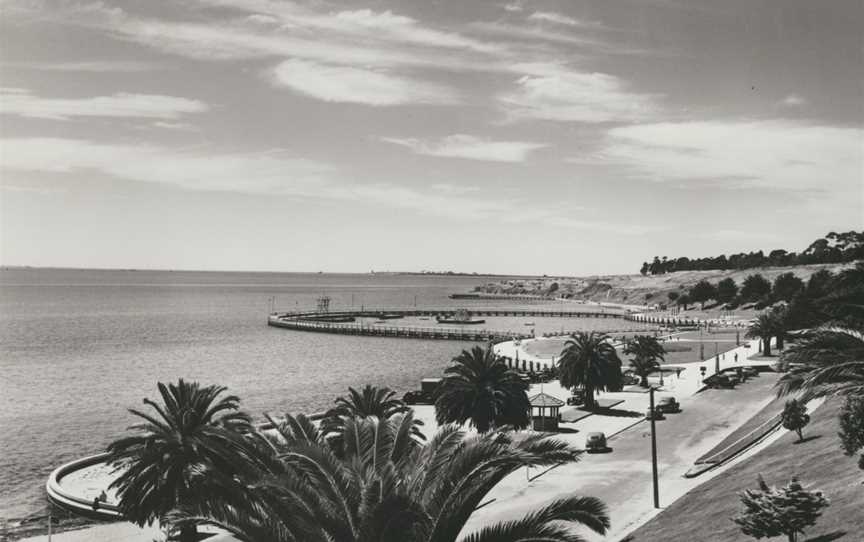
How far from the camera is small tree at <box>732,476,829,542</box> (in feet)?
57.0

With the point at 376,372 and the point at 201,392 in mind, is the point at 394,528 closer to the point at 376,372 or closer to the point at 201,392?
the point at 201,392

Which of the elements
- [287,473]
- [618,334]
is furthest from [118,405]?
[618,334]

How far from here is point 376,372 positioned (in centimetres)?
9112

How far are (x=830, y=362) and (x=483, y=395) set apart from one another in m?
23.1

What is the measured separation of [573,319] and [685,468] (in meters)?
152

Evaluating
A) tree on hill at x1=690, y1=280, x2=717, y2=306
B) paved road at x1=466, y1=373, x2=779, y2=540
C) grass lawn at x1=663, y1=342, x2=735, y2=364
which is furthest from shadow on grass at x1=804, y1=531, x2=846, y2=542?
tree on hill at x1=690, y1=280, x2=717, y2=306

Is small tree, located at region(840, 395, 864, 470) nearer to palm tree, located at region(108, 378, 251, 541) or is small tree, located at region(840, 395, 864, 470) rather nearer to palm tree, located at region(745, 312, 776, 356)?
palm tree, located at region(108, 378, 251, 541)

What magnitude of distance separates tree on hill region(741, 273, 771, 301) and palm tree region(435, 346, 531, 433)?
465 feet

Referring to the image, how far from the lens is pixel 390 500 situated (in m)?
11.7

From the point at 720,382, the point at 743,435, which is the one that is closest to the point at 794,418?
the point at 743,435

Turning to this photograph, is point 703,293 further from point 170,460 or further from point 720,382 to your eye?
point 170,460

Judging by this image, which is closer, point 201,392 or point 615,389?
point 201,392

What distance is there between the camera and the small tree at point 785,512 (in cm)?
1738

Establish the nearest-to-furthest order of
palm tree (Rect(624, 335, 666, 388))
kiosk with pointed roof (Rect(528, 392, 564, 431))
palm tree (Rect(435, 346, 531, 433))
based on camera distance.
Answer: palm tree (Rect(435, 346, 531, 433)), kiosk with pointed roof (Rect(528, 392, 564, 431)), palm tree (Rect(624, 335, 666, 388))
